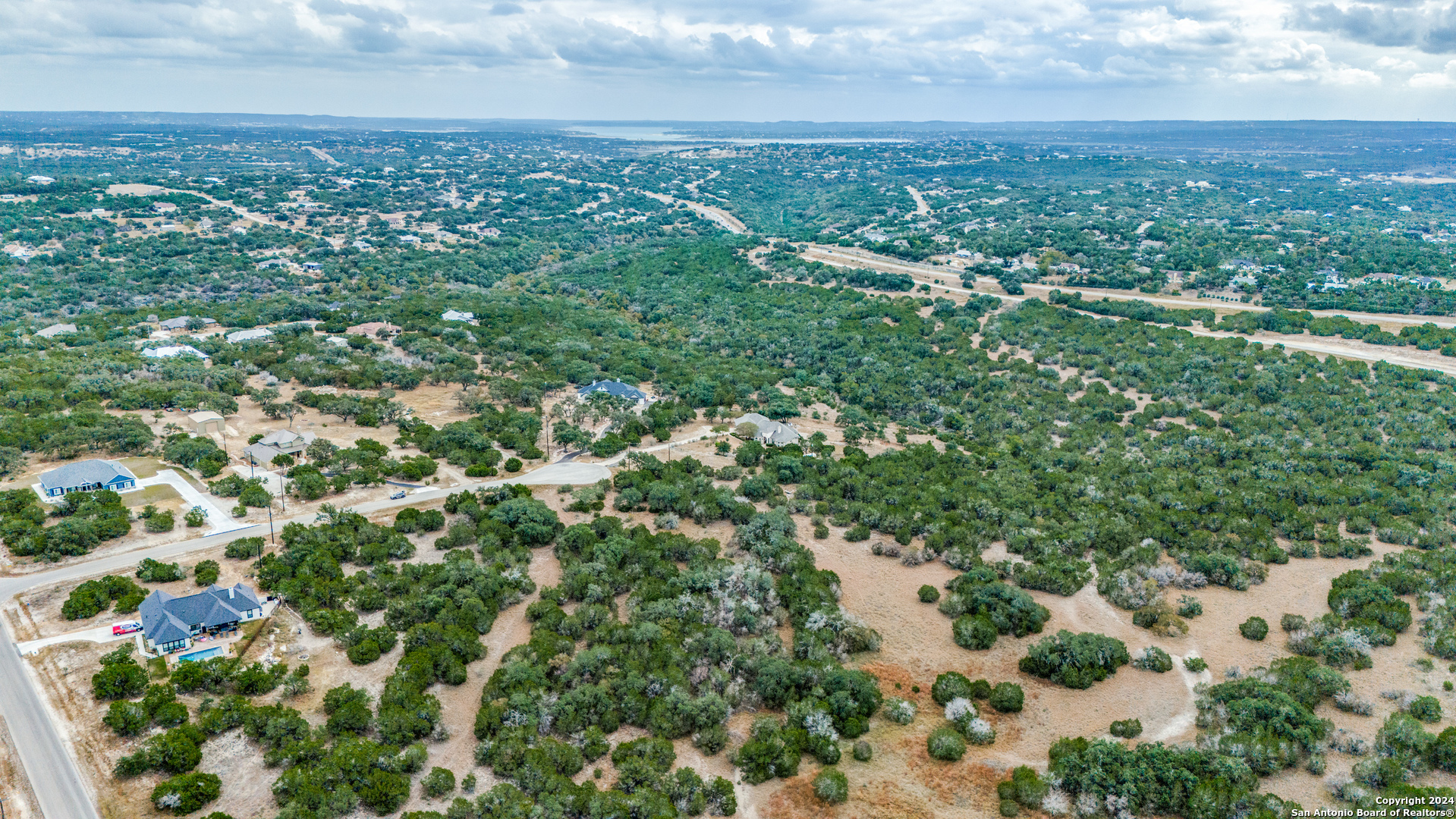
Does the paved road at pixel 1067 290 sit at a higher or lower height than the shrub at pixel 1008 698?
higher

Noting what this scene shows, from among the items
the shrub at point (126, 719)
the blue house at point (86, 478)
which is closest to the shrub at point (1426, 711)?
the shrub at point (126, 719)

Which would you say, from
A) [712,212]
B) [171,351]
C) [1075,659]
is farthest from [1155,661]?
[712,212]

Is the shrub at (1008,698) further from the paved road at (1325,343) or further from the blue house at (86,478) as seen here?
the paved road at (1325,343)

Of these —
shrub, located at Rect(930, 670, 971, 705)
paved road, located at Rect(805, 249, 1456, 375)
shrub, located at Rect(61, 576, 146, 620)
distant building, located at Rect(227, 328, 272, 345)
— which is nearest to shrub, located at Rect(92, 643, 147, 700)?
shrub, located at Rect(61, 576, 146, 620)

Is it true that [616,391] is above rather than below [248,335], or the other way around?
below

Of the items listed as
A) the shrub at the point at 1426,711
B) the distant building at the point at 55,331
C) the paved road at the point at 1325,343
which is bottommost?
the shrub at the point at 1426,711

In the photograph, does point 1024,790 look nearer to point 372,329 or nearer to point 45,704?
point 45,704

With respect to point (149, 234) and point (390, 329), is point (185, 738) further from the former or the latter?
point (149, 234)
